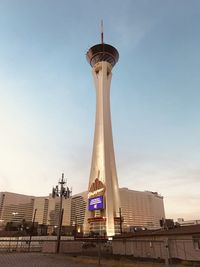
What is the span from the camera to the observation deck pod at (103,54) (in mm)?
112312

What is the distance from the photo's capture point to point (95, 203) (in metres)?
85.9

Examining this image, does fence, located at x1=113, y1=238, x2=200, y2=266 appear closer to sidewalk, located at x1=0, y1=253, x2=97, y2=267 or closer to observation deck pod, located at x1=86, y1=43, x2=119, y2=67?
sidewalk, located at x1=0, y1=253, x2=97, y2=267

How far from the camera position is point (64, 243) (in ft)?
102

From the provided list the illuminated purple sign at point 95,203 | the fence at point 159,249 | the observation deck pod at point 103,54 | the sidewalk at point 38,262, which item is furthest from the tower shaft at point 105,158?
the sidewalk at point 38,262

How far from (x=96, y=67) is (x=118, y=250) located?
93.7 meters

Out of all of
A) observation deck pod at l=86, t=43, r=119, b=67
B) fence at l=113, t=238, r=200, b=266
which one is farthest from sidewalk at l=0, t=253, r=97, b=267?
observation deck pod at l=86, t=43, r=119, b=67

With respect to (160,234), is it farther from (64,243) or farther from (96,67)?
(96,67)

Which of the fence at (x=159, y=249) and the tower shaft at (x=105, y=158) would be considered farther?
the tower shaft at (x=105, y=158)

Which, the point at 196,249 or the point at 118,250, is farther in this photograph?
the point at 118,250

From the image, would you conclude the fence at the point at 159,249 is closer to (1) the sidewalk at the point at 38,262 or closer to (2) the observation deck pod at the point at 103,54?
(1) the sidewalk at the point at 38,262

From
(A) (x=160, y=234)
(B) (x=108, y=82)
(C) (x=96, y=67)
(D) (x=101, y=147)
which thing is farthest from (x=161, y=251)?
(C) (x=96, y=67)

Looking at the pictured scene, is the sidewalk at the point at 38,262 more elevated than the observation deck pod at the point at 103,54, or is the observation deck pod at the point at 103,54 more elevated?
the observation deck pod at the point at 103,54

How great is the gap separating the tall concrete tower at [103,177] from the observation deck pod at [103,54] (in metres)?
5.75

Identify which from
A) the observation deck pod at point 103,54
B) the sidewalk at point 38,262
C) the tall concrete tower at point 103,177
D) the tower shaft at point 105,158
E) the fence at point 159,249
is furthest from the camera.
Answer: the observation deck pod at point 103,54
